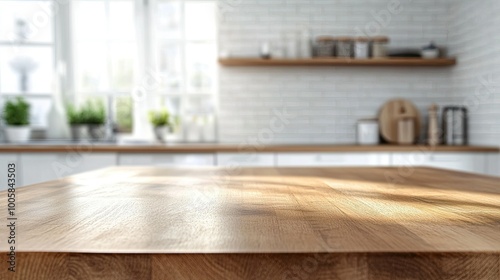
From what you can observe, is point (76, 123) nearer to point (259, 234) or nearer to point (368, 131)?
point (368, 131)

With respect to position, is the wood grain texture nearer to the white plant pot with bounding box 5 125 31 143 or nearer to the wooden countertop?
the wooden countertop

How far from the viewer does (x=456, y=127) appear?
4168 millimetres

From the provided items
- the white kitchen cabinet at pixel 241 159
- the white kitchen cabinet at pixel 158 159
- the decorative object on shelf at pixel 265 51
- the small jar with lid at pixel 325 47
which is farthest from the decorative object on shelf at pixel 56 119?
the small jar with lid at pixel 325 47

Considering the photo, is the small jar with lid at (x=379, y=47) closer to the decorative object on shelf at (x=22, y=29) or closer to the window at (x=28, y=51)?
the window at (x=28, y=51)

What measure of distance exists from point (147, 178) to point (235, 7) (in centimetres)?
286

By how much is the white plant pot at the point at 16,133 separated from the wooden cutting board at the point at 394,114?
285 cm

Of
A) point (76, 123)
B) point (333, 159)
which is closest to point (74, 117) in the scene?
point (76, 123)

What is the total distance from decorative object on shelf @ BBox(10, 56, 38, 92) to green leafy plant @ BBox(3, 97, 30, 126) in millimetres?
225

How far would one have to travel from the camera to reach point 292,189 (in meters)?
1.45

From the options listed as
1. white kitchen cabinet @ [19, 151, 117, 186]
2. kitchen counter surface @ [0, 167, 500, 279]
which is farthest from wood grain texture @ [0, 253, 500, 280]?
white kitchen cabinet @ [19, 151, 117, 186]

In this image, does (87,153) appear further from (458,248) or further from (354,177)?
(458,248)

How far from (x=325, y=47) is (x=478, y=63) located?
1119 mm

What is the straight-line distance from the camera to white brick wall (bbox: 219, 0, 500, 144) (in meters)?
4.44

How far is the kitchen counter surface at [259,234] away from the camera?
2.29 feet
